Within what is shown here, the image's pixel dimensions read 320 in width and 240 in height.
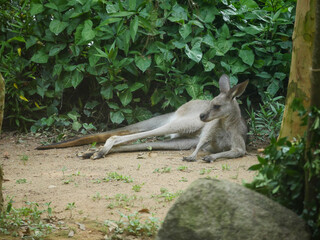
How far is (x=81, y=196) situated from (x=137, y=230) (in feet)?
3.62

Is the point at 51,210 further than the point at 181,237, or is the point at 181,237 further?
the point at 51,210

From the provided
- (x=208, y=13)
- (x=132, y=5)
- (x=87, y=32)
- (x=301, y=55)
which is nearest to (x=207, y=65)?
(x=208, y=13)

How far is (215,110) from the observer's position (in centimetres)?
618

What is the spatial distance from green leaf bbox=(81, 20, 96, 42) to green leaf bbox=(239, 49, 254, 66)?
238cm

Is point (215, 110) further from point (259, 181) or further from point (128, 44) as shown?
point (259, 181)

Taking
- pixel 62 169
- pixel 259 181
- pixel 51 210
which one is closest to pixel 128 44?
pixel 62 169

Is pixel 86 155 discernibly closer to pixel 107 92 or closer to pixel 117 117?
pixel 117 117

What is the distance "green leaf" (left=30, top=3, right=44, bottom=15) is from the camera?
23.5 ft

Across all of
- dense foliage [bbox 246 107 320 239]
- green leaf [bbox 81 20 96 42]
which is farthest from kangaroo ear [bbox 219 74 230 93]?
dense foliage [bbox 246 107 320 239]

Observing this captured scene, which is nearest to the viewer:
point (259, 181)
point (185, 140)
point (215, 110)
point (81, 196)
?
point (259, 181)

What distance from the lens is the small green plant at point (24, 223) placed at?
128 inches

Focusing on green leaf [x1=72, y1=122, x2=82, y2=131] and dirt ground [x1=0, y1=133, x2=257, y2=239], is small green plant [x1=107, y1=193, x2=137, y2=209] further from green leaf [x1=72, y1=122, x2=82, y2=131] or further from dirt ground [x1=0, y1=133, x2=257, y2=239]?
green leaf [x1=72, y1=122, x2=82, y2=131]

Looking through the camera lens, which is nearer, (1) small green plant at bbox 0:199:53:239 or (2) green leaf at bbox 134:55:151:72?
(1) small green plant at bbox 0:199:53:239

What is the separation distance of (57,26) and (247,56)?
3.12 m
